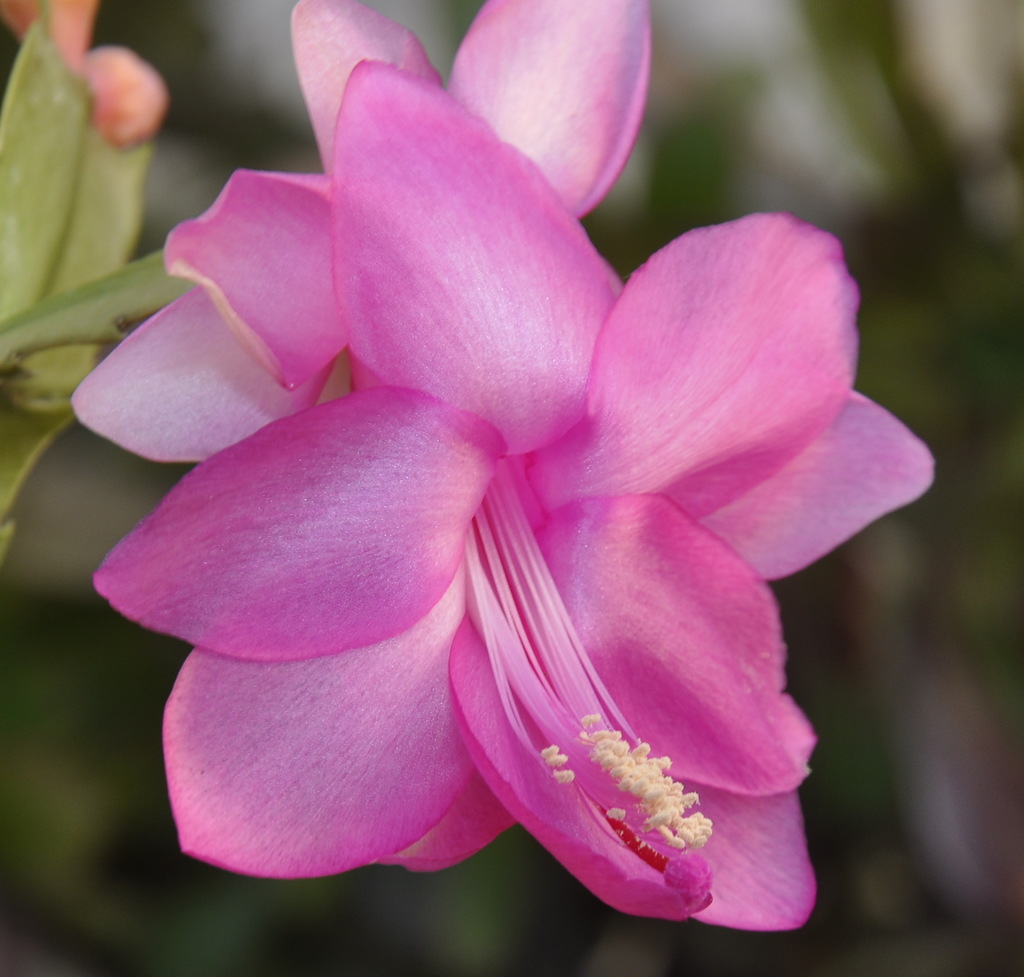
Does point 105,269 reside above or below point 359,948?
above

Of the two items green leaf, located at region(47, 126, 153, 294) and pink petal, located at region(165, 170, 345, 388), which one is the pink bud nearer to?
green leaf, located at region(47, 126, 153, 294)

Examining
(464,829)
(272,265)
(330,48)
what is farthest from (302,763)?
(330,48)

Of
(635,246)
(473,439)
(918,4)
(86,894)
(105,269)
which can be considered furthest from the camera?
(918,4)

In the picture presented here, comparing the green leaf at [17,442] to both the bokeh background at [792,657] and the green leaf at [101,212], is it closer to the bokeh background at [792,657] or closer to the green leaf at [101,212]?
the green leaf at [101,212]

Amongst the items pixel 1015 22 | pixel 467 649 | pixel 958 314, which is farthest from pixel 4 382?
pixel 1015 22

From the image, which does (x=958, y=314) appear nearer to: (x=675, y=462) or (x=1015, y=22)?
(x=1015, y=22)

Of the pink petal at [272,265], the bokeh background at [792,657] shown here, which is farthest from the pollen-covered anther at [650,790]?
the bokeh background at [792,657]
